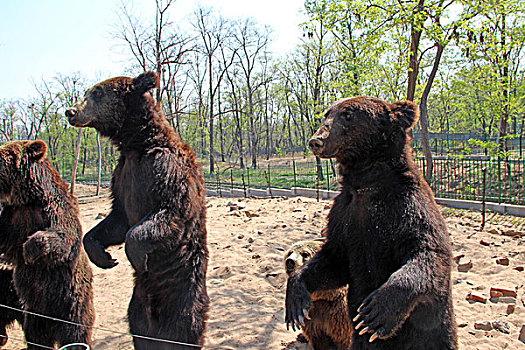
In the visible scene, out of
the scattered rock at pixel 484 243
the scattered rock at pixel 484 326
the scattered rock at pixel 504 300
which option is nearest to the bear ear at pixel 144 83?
the scattered rock at pixel 484 326

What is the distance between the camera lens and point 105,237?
322cm

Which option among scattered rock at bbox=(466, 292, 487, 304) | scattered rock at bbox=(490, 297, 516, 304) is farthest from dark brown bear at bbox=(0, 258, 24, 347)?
scattered rock at bbox=(490, 297, 516, 304)

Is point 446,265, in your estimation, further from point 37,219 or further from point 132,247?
point 37,219

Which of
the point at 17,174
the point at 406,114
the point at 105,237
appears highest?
the point at 406,114

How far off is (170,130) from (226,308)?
284 cm

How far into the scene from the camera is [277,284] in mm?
5629

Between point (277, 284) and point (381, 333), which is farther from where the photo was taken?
point (277, 284)

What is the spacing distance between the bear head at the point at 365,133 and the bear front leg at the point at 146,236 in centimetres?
121

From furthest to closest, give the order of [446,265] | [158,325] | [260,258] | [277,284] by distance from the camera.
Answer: [260,258]
[277,284]
[158,325]
[446,265]

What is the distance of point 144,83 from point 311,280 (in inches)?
81.6

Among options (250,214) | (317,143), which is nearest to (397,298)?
(317,143)

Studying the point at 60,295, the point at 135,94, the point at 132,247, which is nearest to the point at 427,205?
the point at 132,247

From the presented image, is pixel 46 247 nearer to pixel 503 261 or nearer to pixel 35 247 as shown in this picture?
pixel 35 247

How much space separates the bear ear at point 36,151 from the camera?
367cm
